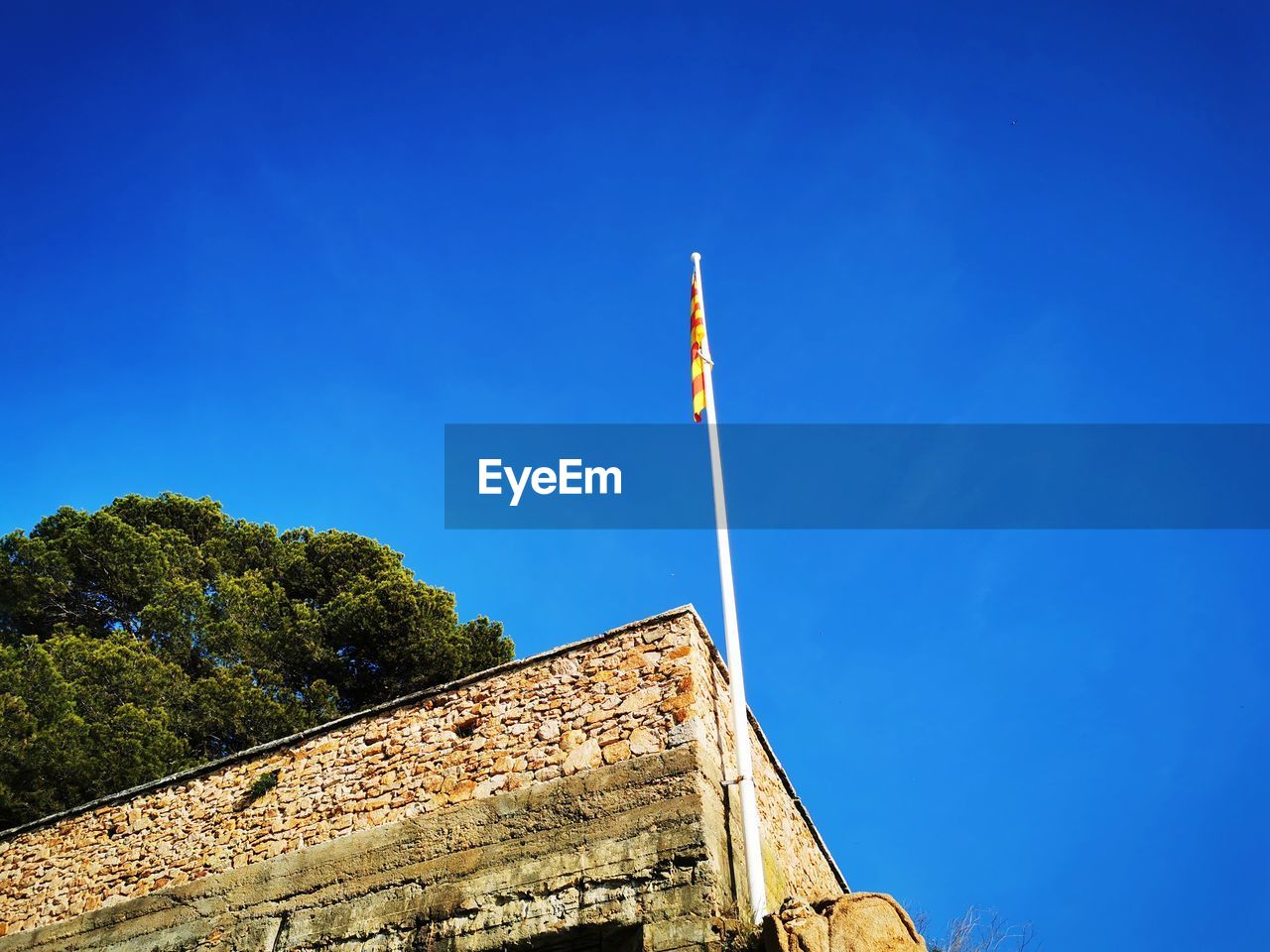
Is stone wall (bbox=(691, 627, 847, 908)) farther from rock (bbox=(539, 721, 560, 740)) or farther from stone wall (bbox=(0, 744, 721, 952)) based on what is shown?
rock (bbox=(539, 721, 560, 740))

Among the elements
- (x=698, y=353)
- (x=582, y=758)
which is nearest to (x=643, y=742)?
(x=582, y=758)

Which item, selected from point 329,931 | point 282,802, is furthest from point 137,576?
point 329,931

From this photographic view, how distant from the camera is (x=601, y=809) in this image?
24.6ft

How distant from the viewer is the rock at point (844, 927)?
19.3 feet

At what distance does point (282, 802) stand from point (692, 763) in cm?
445

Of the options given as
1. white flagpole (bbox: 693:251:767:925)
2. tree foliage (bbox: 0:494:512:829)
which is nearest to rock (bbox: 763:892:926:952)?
white flagpole (bbox: 693:251:767:925)

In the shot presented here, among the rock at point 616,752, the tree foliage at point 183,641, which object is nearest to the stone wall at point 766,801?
the rock at point 616,752

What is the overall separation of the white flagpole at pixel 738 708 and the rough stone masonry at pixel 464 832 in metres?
0.19

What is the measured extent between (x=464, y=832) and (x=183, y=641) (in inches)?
407

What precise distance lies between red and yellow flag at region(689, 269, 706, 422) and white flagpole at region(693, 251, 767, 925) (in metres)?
0.17

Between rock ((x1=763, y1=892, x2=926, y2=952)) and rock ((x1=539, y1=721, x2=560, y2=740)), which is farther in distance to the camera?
rock ((x1=539, y1=721, x2=560, y2=740))

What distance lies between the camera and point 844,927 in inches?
237

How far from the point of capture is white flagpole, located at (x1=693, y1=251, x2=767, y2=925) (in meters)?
6.92

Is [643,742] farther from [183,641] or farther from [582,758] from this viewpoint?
[183,641]
